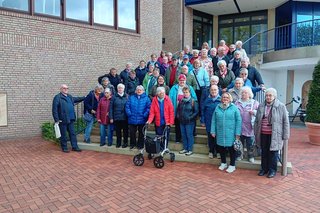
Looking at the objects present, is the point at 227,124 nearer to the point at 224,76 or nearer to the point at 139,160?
the point at 224,76

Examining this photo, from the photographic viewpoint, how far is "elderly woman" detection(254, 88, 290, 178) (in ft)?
17.5

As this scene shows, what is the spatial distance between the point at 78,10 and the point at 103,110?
532 centimetres

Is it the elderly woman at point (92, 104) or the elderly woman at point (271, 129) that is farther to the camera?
the elderly woman at point (92, 104)

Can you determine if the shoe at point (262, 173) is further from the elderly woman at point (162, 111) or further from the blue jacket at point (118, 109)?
the blue jacket at point (118, 109)

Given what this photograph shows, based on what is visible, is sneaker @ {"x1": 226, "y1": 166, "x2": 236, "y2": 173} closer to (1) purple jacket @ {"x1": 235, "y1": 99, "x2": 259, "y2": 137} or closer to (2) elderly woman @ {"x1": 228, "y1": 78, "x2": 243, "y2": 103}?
(1) purple jacket @ {"x1": 235, "y1": 99, "x2": 259, "y2": 137}

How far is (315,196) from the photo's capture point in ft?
15.3

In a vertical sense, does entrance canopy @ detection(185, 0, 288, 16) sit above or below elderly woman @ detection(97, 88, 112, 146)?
above

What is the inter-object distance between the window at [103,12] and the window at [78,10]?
1.26ft

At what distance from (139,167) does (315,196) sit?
3.33m

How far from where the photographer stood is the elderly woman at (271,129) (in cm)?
532

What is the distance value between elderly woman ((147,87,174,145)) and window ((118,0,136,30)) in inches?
271

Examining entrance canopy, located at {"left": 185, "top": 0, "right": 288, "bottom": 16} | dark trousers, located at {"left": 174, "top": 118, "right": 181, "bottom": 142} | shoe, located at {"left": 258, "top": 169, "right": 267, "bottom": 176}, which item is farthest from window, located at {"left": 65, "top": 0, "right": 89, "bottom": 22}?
shoe, located at {"left": 258, "top": 169, "right": 267, "bottom": 176}

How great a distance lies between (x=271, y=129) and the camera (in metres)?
5.41

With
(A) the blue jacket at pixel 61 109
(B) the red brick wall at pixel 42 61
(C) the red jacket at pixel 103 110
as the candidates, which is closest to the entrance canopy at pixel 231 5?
(B) the red brick wall at pixel 42 61
